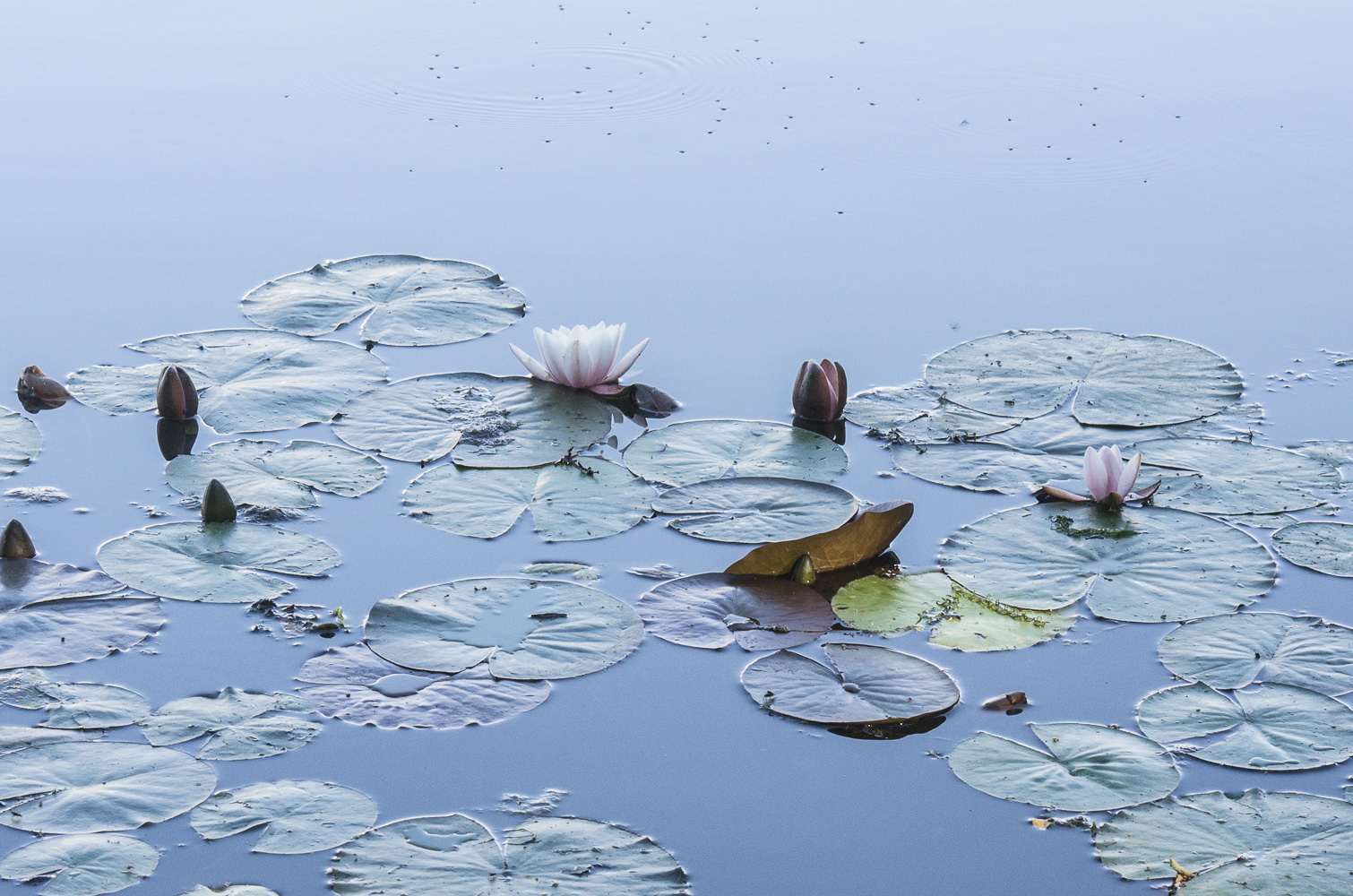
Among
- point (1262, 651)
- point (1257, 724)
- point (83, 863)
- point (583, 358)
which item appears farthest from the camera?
point (583, 358)

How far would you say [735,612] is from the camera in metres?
3.46

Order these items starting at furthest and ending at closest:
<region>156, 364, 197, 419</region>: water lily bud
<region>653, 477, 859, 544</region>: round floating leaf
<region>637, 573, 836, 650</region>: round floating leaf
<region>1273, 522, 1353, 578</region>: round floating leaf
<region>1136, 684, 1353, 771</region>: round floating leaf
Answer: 1. <region>156, 364, 197, 419</region>: water lily bud
2. <region>653, 477, 859, 544</region>: round floating leaf
3. <region>1273, 522, 1353, 578</region>: round floating leaf
4. <region>637, 573, 836, 650</region>: round floating leaf
5. <region>1136, 684, 1353, 771</region>: round floating leaf

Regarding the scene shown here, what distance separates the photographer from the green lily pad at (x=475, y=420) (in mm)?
4199

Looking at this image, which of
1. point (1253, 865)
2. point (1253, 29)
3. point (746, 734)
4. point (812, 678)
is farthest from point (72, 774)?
point (1253, 29)

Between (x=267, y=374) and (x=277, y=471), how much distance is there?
667 millimetres

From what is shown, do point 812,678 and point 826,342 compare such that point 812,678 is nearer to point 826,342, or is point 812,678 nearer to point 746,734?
point 746,734

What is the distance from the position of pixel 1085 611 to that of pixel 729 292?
2262mm

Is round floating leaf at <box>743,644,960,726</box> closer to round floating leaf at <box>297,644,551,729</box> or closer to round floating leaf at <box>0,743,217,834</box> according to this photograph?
round floating leaf at <box>297,644,551,729</box>

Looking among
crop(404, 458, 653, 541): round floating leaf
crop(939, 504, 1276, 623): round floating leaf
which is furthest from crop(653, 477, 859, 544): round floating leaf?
crop(939, 504, 1276, 623): round floating leaf

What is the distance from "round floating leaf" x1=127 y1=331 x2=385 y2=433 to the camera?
439 centimetres

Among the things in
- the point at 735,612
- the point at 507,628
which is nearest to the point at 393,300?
the point at 507,628

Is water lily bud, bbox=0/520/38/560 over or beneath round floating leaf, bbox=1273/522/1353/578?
over

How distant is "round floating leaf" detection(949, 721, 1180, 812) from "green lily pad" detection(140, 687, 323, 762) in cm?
139

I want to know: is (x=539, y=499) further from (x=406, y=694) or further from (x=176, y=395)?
(x=176, y=395)
